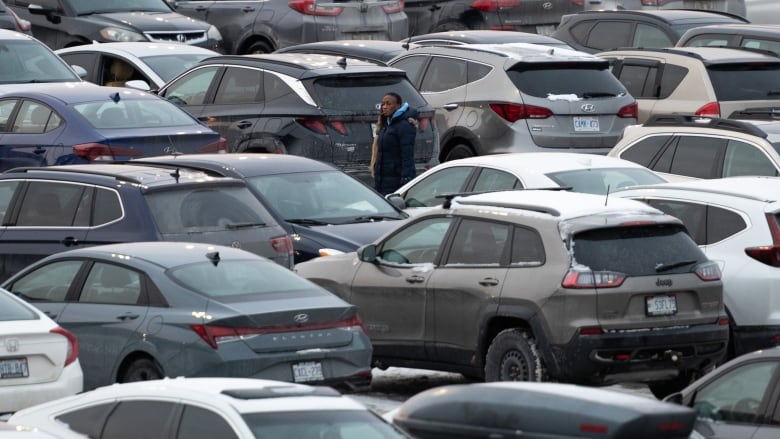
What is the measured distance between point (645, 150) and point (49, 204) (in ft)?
19.6

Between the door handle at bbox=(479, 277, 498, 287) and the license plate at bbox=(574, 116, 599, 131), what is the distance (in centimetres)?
833

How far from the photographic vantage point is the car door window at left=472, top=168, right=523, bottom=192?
1691 centimetres

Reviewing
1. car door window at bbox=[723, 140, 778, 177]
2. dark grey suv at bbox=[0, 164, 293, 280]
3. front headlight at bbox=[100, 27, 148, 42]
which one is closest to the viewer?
dark grey suv at bbox=[0, 164, 293, 280]

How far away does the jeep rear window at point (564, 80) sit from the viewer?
21672 millimetres

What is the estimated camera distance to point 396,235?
47.6 feet

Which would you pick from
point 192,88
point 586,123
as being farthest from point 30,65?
point 586,123

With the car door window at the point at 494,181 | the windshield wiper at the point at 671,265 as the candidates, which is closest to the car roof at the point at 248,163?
the car door window at the point at 494,181

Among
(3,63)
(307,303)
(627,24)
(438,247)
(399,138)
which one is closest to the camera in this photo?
(307,303)

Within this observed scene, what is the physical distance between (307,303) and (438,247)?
6.12ft

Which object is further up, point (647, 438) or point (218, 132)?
point (647, 438)

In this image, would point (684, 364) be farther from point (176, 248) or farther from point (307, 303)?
point (176, 248)

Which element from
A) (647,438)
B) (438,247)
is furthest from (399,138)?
(647,438)

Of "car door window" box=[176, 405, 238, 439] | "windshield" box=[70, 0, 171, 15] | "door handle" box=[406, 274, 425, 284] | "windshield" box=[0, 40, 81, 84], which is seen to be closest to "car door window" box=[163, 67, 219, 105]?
"windshield" box=[0, 40, 81, 84]

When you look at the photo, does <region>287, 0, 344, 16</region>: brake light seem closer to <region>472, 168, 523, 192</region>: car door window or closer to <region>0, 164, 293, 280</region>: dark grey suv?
<region>472, 168, 523, 192</region>: car door window
